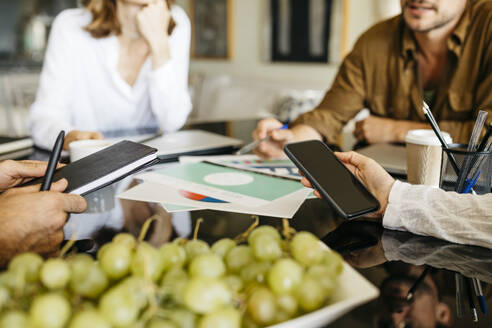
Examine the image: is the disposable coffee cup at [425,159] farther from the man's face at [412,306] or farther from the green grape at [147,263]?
the green grape at [147,263]

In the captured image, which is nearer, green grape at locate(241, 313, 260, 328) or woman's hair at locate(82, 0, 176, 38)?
green grape at locate(241, 313, 260, 328)

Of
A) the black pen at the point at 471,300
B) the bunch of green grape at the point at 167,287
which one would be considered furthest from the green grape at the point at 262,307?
the black pen at the point at 471,300

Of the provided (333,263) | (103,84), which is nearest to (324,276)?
(333,263)

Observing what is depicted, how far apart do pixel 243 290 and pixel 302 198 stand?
0.48 m

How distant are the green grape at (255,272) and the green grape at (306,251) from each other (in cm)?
3

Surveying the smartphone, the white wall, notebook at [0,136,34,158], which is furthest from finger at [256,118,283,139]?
the white wall

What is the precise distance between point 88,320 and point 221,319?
10cm

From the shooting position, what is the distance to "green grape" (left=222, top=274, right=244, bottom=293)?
1.26ft

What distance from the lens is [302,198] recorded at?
859mm

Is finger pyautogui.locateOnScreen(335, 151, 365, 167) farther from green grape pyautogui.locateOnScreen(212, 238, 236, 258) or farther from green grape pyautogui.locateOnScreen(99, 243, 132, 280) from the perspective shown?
green grape pyautogui.locateOnScreen(99, 243, 132, 280)

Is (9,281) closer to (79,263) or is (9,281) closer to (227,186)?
(79,263)

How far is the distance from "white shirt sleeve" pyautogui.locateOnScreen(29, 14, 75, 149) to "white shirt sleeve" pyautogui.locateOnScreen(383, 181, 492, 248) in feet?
3.65

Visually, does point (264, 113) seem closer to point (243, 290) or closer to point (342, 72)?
point (342, 72)

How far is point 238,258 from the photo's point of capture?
1.43ft
